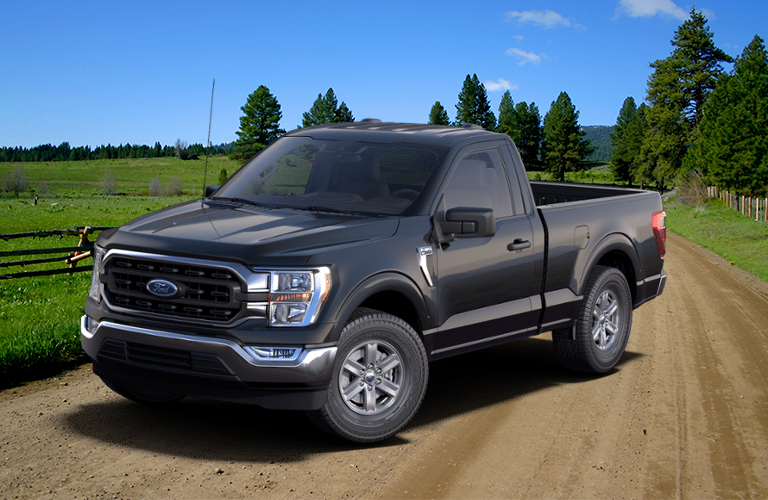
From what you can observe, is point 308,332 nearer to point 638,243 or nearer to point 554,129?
point 638,243

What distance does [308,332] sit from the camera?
481 cm

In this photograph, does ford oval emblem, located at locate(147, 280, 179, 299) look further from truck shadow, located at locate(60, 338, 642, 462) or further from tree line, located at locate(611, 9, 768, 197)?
tree line, located at locate(611, 9, 768, 197)

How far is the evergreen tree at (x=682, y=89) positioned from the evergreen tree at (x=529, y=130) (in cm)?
7473

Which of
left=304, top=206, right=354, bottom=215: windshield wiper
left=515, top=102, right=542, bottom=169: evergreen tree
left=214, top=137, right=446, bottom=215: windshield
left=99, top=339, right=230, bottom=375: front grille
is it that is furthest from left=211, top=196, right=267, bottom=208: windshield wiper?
left=515, top=102, right=542, bottom=169: evergreen tree

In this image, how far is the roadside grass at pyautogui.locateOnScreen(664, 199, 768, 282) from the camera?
2106 cm

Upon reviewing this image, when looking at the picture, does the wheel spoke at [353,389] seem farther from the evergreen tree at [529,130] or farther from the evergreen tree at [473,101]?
the evergreen tree at [529,130]

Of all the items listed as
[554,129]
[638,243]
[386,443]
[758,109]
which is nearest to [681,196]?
[758,109]

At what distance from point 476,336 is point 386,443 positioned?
48.4 inches

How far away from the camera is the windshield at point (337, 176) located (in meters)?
6.05

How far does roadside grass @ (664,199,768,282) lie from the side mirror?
1330 cm

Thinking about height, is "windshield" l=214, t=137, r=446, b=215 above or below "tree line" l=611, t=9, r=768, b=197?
below

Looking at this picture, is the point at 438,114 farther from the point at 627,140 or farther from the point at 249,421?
the point at 249,421

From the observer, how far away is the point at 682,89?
2987 inches

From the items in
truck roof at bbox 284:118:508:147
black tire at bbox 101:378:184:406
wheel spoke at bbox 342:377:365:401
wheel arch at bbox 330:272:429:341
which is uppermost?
truck roof at bbox 284:118:508:147
